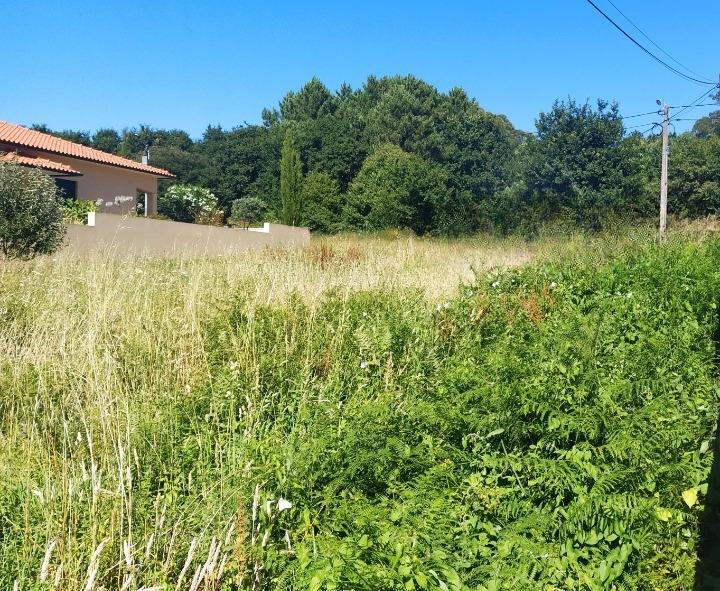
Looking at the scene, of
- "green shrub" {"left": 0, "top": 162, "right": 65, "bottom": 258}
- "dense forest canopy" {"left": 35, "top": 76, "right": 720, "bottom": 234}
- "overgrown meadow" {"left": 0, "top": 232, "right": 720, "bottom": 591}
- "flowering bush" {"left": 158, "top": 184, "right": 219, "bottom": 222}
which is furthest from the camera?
"flowering bush" {"left": 158, "top": 184, "right": 219, "bottom": 222}

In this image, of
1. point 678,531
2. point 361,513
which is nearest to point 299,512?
point 361,513

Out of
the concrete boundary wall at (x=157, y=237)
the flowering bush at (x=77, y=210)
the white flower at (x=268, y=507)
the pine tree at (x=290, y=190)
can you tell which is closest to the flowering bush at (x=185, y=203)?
the pine tree at (x=290, y=190)

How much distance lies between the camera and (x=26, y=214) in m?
10.4

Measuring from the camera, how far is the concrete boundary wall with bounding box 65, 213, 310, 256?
602 inches

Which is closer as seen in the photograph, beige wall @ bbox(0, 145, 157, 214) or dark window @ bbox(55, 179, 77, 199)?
dark window @ bbox(55, 179, 77, 199)

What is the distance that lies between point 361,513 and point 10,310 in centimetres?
434

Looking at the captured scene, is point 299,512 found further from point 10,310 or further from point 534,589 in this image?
point 10,310

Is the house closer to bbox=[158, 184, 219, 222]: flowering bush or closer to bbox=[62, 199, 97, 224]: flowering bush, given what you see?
bbox=[62, 199, 97, 224]: flowering bush

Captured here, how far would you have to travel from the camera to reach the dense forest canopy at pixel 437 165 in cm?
3019

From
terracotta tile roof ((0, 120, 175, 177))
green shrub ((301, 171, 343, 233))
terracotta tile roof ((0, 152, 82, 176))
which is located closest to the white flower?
terracotta tile roof ((0, 152, 82, 176))

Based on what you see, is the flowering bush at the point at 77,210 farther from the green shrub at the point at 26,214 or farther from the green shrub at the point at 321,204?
the green shrub at the point at 321,204

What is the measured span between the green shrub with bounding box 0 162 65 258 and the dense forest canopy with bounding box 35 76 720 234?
1397 cm

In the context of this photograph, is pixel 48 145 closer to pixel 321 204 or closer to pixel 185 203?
pixel 185 203

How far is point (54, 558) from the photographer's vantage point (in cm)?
238
